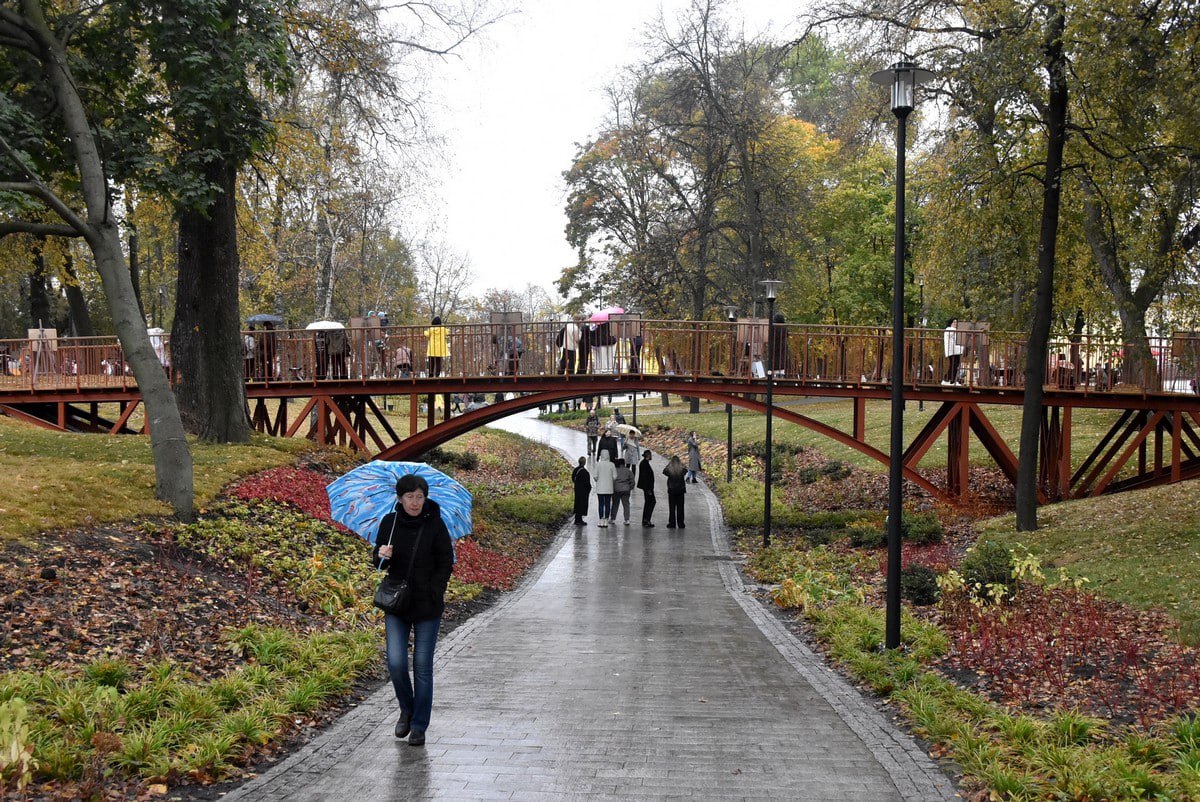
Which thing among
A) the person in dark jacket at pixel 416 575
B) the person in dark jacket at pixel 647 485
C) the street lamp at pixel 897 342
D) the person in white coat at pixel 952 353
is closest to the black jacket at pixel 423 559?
the person in dark jacket at pixel 416 575

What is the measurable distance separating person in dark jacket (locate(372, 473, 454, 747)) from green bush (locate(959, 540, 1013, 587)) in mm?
7148

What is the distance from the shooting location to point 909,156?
3853 cm

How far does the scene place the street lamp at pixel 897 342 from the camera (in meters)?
9.09

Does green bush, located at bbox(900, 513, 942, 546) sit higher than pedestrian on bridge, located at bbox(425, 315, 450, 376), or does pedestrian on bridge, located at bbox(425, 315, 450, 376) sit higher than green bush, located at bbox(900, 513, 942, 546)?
pedestrian on bridge, located at bbox(425, 315, 450, 376)

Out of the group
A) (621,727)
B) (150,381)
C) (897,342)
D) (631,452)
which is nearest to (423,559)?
(621,727)

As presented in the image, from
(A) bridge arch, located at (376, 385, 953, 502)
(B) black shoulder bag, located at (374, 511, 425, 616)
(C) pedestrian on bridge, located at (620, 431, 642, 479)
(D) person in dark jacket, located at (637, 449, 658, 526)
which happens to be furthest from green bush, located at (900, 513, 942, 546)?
(B) black shoulder bag, located at (374, 511, 425, 616)

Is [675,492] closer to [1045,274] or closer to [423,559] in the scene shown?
[1045,274]

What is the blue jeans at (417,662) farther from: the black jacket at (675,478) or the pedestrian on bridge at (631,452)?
the pedestrian on bridge at (631,452)

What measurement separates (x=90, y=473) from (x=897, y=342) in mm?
9683

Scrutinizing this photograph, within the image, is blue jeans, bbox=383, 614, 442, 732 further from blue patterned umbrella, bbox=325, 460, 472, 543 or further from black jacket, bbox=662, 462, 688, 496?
black jacket, bbox=662, 462, 688, 496

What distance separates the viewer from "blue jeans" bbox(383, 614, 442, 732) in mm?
6387

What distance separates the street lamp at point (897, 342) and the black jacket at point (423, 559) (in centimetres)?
450

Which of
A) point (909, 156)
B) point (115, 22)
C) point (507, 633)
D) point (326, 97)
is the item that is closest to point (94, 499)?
point (507, 633)

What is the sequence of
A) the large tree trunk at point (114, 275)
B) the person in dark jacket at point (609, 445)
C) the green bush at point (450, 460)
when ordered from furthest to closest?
the green bush at point (450, 460)
the person in dark jacket at point (609, 445)
the large tree trunk at point (114, 275)
